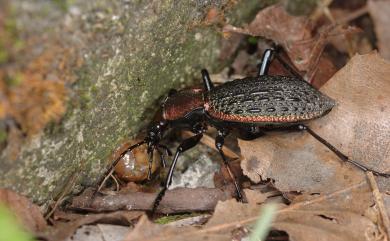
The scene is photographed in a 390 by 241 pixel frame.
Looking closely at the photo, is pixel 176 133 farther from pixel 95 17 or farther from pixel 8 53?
pixel 8 53

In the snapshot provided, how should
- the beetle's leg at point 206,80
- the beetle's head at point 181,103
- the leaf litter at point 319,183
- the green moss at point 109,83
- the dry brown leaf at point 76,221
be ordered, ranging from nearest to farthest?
the green moss at point 109,83 → the dry brown leaf at point 76,221 → the leaf litter at point 319,183 → the beetle's head at point 181,103 → the beetle's leg at point 206,80

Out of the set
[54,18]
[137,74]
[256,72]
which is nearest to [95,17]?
[54,18]

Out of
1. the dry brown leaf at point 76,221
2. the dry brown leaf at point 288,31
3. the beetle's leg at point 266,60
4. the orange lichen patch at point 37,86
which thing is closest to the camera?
the orange lichen patch at point 37,86

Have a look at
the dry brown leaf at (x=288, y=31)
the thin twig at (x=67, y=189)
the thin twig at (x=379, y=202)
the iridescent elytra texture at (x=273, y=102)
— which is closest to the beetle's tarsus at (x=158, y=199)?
the thin twig at (x=67, y=189)

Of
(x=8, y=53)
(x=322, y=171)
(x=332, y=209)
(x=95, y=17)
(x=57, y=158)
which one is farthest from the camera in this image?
(x=322, y=171)

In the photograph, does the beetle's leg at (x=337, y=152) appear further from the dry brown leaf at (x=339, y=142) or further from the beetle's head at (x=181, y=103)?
the beetle's head at (x=181, y=103)

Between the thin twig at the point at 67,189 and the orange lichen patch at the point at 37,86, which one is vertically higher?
the orange lichen patch at the point at 37,86

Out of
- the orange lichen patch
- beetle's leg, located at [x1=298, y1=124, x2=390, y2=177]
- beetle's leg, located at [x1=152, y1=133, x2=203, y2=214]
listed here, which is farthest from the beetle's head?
the orange lichen patch
